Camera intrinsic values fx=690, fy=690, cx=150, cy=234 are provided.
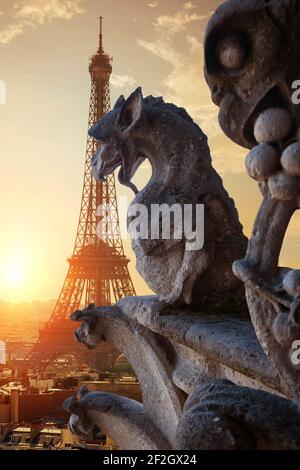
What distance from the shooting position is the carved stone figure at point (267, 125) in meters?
1.21

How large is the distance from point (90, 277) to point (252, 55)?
23.9 m

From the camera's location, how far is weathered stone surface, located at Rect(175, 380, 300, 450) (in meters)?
1.02

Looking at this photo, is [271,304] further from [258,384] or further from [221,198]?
[221,198]

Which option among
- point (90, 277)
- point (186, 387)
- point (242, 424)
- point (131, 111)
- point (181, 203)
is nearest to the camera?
point (242, 424)

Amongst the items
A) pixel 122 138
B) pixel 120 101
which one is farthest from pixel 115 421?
pixel 120 101

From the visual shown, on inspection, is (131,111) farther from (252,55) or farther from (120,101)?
(252,55)

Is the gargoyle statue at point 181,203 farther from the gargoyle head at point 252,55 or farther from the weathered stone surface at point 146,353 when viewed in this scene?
the gargoyle head at point 252,55

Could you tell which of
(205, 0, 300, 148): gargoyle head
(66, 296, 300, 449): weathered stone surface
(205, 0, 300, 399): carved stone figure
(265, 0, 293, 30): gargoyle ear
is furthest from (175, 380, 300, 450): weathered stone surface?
(265, 0, 293, 30): gargoyle ear

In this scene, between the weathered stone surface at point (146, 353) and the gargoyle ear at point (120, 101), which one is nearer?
the weathered stone surface at point (146, 353)

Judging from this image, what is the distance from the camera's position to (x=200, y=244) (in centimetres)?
194

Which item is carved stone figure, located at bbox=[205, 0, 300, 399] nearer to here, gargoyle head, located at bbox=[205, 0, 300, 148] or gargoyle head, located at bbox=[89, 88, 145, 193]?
gargoyle head, located at bbox=[205, 0, 300, 148]

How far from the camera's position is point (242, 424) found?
104 centimetres

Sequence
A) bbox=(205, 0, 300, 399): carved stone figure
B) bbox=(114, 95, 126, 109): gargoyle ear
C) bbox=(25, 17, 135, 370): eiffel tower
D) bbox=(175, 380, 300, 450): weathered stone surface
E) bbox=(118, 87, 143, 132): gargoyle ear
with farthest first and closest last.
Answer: bbox=(25, 17, 135, 370): eiffel tower, bbox=(114, 95, 126, 109): gargoyle ear, bbox=(118, 87, 143, 132): gargoyle ear, bbox=(205, 0, 300, 399): carved stone figure, bbox=(175, 380, 300, 450): weathered stone surface

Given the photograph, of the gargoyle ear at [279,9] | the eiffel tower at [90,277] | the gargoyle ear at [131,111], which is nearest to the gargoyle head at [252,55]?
the gargoyle ear at [279,9]
